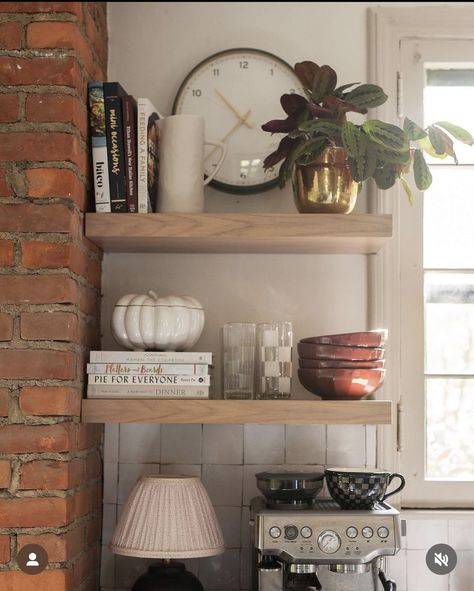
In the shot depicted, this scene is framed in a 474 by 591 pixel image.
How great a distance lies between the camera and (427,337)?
2.41 meters

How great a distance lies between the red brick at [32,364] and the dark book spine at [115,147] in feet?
1.36

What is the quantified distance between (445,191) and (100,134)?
0.99 metres

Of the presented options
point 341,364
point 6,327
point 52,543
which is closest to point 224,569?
point 52,543

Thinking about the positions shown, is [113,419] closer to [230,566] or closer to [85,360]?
[85,360]

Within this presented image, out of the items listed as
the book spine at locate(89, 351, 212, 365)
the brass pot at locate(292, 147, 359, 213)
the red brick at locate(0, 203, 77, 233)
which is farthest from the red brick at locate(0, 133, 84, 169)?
the brass pot at locate(292, 147, 359, 213)

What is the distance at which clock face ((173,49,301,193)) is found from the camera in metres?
2.41

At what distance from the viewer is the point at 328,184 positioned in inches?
→ 83.9

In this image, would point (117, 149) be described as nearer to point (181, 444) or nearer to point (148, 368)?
point (148, 368)

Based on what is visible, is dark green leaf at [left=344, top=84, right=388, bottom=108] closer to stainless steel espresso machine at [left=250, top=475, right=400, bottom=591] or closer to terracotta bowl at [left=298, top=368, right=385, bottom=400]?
terracotta bowl at [left=298, top=368, right=385, bottom=400]

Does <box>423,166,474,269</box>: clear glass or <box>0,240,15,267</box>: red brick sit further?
<box>423,166,474,269</box>: clear glass

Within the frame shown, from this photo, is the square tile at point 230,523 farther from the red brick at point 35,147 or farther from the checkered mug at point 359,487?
the red brick at point 35,147

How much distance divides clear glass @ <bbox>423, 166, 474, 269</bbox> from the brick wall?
99 cm

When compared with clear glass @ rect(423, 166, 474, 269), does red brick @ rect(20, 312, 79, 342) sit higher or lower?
lower

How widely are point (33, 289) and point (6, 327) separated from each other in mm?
106
